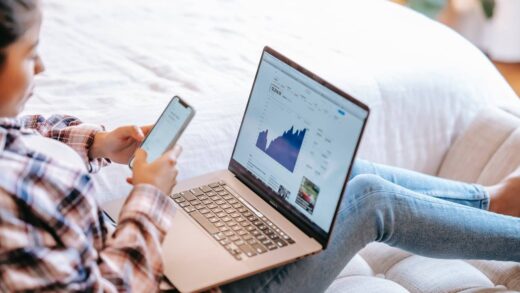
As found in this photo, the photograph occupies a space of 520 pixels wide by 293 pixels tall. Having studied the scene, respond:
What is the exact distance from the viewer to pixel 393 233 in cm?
123

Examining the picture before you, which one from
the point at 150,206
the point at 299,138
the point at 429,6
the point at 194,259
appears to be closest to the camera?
the point at 150,206

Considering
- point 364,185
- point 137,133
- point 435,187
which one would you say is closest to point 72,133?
point 137,133

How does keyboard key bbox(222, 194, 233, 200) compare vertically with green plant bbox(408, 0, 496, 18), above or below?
below

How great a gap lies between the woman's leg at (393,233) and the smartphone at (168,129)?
242 mm

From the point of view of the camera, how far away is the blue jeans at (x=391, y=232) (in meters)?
1.11

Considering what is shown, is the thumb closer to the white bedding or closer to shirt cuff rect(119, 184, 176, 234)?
shirt cuff rect(119, 184, 176, 234)

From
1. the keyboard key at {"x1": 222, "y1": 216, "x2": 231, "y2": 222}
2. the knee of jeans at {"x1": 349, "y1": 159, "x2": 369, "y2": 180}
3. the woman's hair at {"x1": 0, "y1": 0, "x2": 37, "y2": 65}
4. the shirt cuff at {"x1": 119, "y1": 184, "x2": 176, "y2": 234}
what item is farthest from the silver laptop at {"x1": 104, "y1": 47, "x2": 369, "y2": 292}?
the woman's hair at {"x1": 0, "y1": 0, "x2": 37, "y2": 65}

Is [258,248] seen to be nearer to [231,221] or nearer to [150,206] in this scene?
[231,221]

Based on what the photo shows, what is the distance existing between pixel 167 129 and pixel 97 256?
25cm

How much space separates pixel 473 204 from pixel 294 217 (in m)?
0.53

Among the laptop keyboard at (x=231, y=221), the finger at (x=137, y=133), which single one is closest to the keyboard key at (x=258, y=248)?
the laptop keyboard at (x=231, y=221)

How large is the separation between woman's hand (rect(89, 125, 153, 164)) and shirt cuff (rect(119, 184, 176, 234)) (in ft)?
0.74

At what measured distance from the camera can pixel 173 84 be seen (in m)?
1.66

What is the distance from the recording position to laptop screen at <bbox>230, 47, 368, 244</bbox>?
1.09 m
